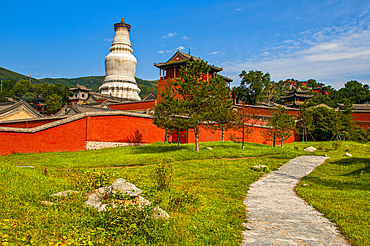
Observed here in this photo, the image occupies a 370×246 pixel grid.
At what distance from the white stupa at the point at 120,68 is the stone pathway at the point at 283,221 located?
114ft

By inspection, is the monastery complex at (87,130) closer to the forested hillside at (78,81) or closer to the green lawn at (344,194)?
the green lawn at (344,194)

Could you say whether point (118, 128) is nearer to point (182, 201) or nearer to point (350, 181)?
point (182, 201)

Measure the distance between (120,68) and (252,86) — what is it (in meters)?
20.7

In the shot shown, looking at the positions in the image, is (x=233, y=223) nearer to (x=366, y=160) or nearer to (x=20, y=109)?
(x=366, y=160)

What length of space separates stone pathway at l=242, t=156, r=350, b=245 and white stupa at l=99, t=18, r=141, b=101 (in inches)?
1373

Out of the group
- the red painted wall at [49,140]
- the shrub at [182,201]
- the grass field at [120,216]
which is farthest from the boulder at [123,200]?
the red painted wall at [49,140]

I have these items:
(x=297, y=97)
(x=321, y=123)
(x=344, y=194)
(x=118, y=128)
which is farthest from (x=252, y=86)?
(x=344, y=194)

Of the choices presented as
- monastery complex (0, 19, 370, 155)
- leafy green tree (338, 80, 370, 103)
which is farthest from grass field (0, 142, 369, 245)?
leafy green tree (338, 80, 370, 103)

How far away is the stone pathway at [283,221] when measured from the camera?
417 centimetres

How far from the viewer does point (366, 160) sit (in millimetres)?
12328

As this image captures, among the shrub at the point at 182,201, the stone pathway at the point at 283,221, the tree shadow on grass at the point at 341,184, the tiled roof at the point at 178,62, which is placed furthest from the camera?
the tiled roof at the point at 178,62

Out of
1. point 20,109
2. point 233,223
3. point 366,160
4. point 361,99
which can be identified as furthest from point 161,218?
point 361,99

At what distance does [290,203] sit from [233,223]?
2442mm

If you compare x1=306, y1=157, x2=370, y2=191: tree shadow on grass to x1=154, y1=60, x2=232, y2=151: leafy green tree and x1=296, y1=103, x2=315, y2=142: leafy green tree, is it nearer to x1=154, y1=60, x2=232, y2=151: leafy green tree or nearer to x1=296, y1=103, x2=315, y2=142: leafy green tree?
x1=154, y1=60, x2=232, y2=151: leafy green tree
